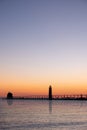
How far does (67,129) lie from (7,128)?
8181mm

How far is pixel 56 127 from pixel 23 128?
4763mm

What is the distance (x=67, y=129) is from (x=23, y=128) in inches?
241

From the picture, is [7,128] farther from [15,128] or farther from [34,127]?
[34,127]

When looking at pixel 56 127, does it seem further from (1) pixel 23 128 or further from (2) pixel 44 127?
(1) pixel 23 128

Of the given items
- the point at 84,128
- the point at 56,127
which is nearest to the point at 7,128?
the point at 56,127

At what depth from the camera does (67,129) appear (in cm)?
4225

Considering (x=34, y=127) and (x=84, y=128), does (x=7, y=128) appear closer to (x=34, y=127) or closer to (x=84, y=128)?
(x=34, y=127)

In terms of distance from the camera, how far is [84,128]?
43.0 m

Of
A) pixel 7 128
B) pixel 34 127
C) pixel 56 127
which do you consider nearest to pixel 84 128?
pixel 56 127

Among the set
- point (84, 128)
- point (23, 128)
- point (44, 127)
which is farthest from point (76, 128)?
point (23, 128)

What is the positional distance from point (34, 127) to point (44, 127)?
1.49 metres

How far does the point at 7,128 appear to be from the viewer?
140 ft

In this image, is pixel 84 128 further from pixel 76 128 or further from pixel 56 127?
pixel 56 127

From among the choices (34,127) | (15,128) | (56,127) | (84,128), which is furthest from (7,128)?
(84,128)
